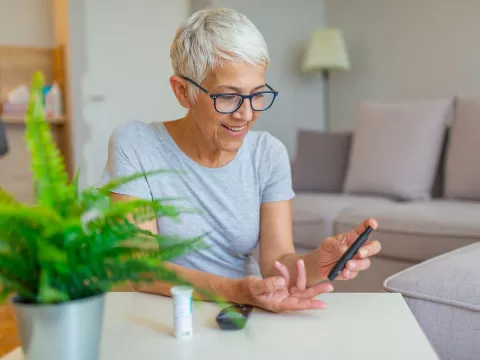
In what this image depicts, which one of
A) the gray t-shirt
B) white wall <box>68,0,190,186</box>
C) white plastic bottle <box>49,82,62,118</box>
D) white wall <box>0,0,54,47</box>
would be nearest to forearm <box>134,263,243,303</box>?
the gray t-shirt

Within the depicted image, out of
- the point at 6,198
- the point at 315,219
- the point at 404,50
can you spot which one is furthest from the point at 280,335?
the point at 404,50

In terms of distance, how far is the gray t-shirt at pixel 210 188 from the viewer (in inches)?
51.5

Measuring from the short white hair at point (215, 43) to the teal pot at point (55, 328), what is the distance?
72 cm

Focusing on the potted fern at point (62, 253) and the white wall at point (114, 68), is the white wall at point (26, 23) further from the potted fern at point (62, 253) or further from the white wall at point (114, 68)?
the potted fern at point (62, 253)

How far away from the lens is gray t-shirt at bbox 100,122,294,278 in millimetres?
1308

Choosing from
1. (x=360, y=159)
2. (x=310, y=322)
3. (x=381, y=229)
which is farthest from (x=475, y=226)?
(x=310, y=322)

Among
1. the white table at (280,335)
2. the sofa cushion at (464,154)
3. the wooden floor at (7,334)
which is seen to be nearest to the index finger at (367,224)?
the white table at (280,335)

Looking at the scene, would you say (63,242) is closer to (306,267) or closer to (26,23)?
(306,267)

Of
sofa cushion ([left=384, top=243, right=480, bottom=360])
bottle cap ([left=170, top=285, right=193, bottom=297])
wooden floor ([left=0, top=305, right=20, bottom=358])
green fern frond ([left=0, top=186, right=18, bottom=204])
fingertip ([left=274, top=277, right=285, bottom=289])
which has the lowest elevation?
wooden floor ([left=0, top=305, right=20, bottom=358])

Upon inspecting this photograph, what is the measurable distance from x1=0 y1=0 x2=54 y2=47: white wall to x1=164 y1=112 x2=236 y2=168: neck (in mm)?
3473

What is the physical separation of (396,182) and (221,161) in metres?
1.70

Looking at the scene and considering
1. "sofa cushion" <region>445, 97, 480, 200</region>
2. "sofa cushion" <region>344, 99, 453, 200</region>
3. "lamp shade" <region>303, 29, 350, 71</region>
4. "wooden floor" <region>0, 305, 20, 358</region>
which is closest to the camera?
"wooden floor" <region>0, 305, 20, 358</region>

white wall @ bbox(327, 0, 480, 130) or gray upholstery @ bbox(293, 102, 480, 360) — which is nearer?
gray upholstery @ bbox(293, 102, 480, 360)

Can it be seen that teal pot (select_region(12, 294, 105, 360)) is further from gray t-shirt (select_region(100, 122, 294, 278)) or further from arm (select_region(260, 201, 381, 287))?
gray t-shirt (select_region(100, 122, 294, 278))
